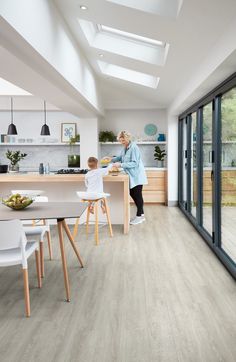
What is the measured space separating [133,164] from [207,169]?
4.63 feet

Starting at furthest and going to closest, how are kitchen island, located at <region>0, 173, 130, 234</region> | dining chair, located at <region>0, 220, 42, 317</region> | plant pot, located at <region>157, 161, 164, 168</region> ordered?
plant pot, located at <region>157, 161, 164, 168</region> → kitchen island, located at <region>0, 173, 130, 234</region> → dining chair, located at <region>0, 220, 42, 317</region>

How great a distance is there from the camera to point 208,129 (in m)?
5.46

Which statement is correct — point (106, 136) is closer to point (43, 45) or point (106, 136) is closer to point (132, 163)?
point (132, 163)

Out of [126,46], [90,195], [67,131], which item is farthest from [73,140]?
[126,46]

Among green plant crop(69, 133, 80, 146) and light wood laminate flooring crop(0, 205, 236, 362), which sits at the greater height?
green plant crop(69, 133, 80, 146)

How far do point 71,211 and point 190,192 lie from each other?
13.7 feet

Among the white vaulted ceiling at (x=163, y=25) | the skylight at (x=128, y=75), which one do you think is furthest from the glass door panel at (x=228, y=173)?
the skylight at (x=128, y=75)

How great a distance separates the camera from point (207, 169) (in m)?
5.49

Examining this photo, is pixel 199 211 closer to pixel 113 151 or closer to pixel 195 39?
pixel 195 39

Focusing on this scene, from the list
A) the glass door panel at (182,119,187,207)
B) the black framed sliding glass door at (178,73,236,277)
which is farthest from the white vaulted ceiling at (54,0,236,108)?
the glass door panel at (182,119,187,207)

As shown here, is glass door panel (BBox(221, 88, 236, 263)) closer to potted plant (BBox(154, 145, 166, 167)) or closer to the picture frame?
potted plant (BBox(154, 145, 166, 167))

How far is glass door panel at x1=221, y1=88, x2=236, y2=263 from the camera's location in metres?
4.17

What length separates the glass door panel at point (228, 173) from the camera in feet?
13.7

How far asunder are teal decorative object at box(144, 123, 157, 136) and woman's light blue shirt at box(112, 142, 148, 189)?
338 cm
